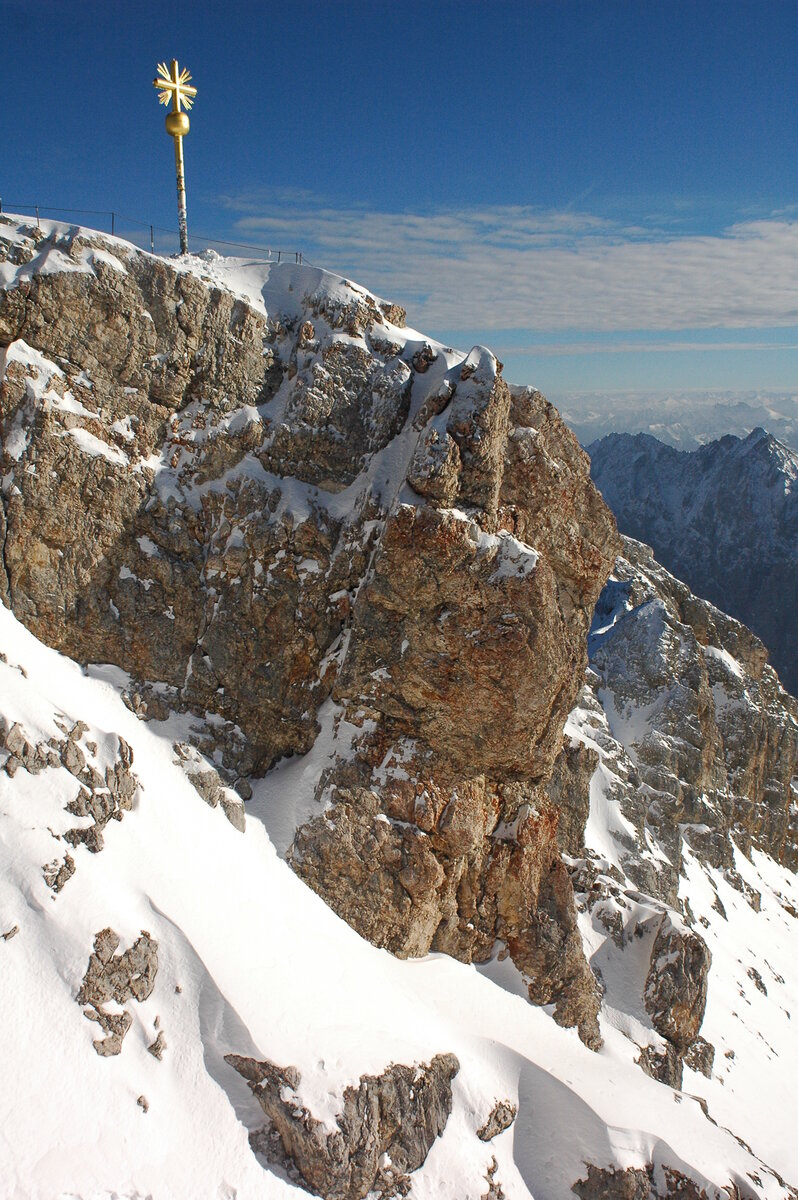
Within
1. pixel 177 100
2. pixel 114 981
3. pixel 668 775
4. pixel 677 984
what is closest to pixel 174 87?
pixel 177 100

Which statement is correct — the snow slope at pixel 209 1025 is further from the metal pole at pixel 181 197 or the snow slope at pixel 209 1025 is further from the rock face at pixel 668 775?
the metal pole at pixel 181 197

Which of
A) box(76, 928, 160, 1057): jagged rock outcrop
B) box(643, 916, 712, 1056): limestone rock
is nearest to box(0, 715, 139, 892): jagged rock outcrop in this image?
box(76, 928, 160, 1057): jagged rock outcrop

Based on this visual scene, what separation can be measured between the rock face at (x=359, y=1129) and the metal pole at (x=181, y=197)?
28.9 m

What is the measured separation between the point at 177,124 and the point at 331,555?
56.9ft

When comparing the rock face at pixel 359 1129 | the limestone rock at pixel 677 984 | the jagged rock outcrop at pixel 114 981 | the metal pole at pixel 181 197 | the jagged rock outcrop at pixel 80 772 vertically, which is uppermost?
the metal pole at pixel 181 197

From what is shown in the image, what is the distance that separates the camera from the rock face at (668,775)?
109 ft

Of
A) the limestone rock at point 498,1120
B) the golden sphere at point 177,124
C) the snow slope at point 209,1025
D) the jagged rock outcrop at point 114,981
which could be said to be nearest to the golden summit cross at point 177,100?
the golden sphere at point 177,124

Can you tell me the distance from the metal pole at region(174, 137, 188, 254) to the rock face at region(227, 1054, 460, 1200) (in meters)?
28.9

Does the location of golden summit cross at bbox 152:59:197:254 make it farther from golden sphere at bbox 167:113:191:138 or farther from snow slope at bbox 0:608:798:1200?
snow slope at bbox 0:608:798:1200

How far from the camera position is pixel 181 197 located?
29125 millimetres

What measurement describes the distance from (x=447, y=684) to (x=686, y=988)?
19343 mm

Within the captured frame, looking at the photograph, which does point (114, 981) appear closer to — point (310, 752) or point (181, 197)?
point (310, 752)

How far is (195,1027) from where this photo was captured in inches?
691

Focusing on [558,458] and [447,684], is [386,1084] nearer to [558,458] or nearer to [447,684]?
[447,684]
